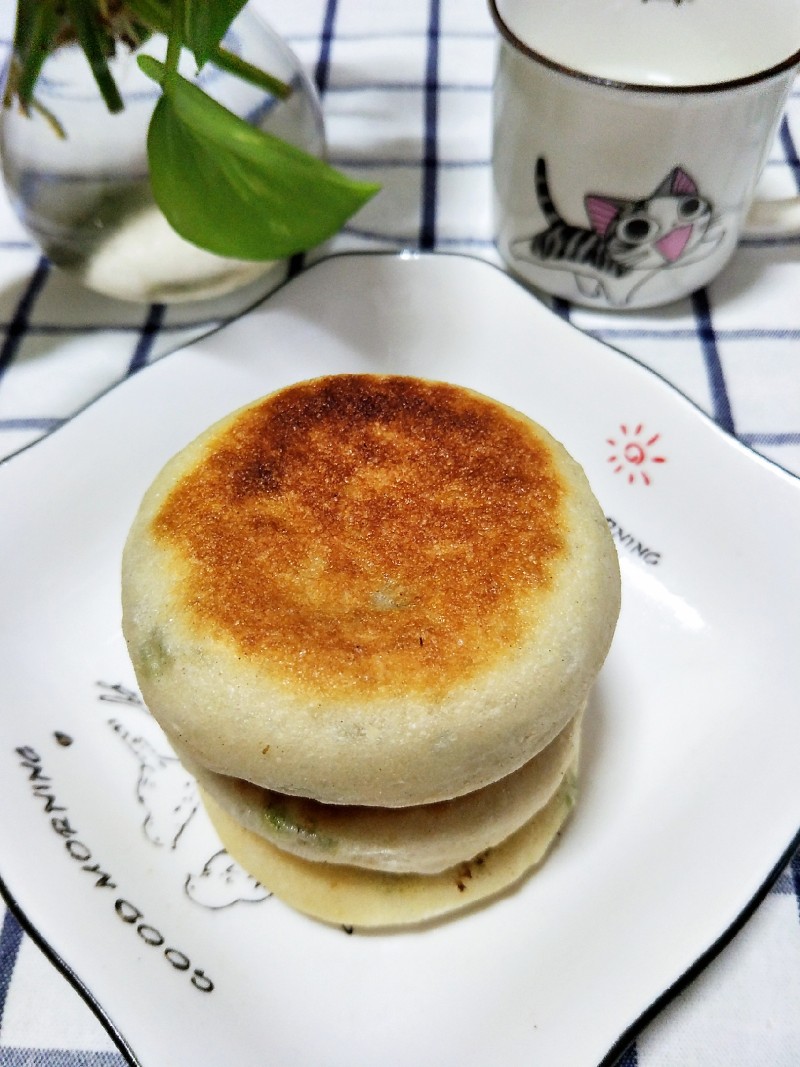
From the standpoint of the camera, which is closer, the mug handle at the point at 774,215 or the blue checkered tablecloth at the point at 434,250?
the blue checkered tablecloth at the point at 434,250

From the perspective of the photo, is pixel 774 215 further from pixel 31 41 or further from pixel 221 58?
pixel 31 41

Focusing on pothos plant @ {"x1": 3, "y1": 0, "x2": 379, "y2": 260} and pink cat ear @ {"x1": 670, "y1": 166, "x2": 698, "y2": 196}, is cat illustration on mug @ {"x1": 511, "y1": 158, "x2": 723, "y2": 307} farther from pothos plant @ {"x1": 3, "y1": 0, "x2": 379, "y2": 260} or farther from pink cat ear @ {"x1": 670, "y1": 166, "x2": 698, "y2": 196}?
pothos plant @ {"x1": 3, "y1": 0, "x2": 379, "y2": 260}

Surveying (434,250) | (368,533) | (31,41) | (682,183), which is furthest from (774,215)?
(31,41)

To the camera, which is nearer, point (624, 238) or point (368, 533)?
point (368, 533)

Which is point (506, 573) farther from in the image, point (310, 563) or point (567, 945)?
point (567, 945)

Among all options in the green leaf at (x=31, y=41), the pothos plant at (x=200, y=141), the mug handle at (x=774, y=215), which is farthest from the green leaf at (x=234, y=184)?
the mug handle at (x=774, y=215)

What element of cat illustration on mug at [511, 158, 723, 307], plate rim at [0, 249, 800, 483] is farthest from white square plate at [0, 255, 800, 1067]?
cat illustration on mug at [511, 158, 723, 307]

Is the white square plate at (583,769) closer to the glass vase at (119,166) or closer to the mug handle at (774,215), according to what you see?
the glass vase at (119,166)

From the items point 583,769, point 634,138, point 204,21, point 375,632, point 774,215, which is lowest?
point 583,769
